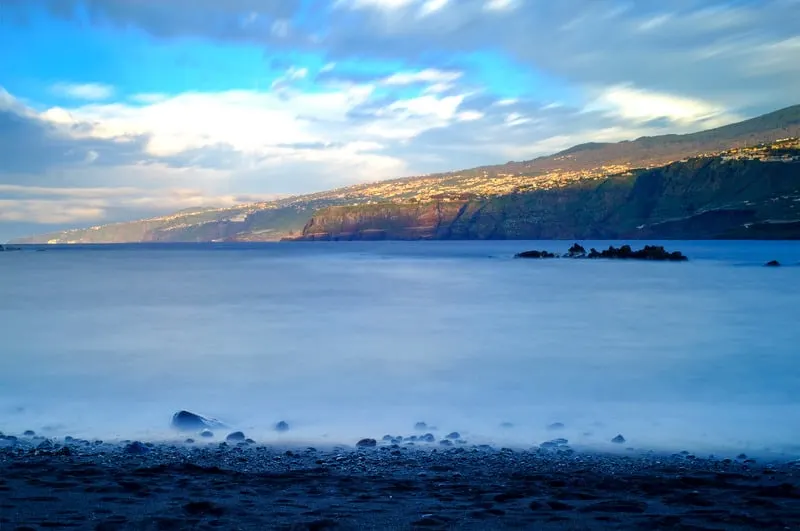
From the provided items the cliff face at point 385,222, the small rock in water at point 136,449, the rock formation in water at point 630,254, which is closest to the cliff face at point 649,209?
the cliff face at point 385,222

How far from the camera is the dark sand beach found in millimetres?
4562

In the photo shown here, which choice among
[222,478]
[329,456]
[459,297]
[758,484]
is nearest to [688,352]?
[758,484]

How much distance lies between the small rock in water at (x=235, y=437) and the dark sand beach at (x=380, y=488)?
0.24m

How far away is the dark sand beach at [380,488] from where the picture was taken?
456cm

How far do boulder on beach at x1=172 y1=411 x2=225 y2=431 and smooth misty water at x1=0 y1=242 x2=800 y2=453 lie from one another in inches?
10.5

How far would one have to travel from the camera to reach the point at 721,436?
779 cm

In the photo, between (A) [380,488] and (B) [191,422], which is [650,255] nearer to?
(B) [191,422]

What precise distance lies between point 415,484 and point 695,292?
2719 cm

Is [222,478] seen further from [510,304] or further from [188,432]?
[510,304]

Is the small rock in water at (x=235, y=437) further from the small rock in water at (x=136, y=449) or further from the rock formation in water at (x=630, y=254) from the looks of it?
the rock formation in water at (x=630, y=254)

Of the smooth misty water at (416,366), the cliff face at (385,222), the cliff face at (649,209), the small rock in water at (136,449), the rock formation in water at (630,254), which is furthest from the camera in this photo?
the cliff face at (385,222)

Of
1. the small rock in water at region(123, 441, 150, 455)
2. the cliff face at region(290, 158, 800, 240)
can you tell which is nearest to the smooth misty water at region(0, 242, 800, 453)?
the small rock in water at region(123, 441, 150, 455)

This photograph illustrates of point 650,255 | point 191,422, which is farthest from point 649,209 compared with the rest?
point 191,422

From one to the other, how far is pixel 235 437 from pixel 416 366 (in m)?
5.52
